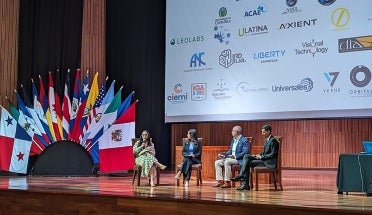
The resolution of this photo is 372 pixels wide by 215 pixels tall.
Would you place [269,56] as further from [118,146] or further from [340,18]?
[118,146]

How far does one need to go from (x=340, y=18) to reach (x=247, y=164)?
2672mm

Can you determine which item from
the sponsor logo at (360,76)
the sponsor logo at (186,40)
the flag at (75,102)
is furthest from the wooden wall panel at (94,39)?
the sponsor logo at (360,76)

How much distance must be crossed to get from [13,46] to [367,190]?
22.9 feet

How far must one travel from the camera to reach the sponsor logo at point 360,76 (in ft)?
23.1

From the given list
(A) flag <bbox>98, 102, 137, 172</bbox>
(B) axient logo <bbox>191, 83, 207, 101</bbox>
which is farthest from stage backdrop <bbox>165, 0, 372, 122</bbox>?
(A) flag <bbox>98, 102, 137, 172</bbox>

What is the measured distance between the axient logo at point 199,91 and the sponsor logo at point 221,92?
0.18 meters

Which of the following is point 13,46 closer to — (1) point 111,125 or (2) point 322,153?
(1) point 111,125

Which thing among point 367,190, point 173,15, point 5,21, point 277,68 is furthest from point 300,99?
point 5,21

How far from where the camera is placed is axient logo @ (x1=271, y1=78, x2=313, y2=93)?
754cm

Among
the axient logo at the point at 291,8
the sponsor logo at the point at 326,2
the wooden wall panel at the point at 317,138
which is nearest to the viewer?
the sponsor logo at the point at 326,2

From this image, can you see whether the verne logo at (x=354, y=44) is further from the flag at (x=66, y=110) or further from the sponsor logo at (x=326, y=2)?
the flag at (x=66, y=110)

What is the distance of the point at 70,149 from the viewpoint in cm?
888

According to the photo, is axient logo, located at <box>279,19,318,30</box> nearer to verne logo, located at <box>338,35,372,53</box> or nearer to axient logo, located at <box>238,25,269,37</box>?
axient logo, located at <box>238,25,269,37</box>

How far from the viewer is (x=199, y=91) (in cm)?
866
